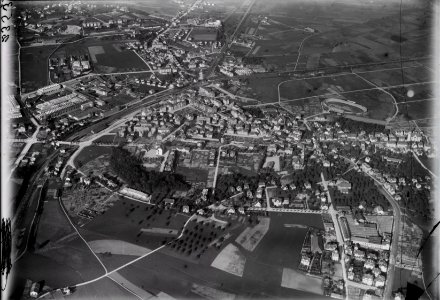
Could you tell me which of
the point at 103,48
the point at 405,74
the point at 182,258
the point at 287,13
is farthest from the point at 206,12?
the point at 182,258

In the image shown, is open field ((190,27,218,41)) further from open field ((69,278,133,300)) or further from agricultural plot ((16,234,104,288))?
open field ((69,278,133,300))

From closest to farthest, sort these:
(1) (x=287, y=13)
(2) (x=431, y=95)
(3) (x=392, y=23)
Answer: (2) (x=431, y=95)
(3) (x=392, y=23)
(1) (x=287, y=13)

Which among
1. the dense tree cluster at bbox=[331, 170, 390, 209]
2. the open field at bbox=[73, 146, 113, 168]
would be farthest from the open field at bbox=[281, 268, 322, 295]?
the open field at bbox=[73, 146, 113, 168]

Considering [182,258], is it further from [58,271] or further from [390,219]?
[390,219]

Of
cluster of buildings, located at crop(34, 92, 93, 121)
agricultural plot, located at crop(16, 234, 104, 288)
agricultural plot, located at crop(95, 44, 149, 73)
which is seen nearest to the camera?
agricultural plot, located at crop(16, 234, 104, 288)

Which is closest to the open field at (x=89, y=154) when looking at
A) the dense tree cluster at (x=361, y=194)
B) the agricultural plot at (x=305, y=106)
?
the agricultural plot at (x=305, y=106)

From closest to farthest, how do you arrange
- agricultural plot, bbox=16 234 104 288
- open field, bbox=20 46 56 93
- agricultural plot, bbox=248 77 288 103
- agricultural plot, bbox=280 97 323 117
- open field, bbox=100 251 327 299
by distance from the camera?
1. open field, bbox=100 251 327 299
2. agricultural plot, bbox=16 234 104 288
3. agricultural plot, bbox=280 97 323 117
4. agricultural plot, bbox=248 77 288 103
5. open field, bbox=20 46 56 93

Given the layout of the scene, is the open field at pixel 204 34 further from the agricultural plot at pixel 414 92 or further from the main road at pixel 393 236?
the main road at pixel 393 236

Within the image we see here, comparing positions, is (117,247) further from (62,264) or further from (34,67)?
(34,67)
